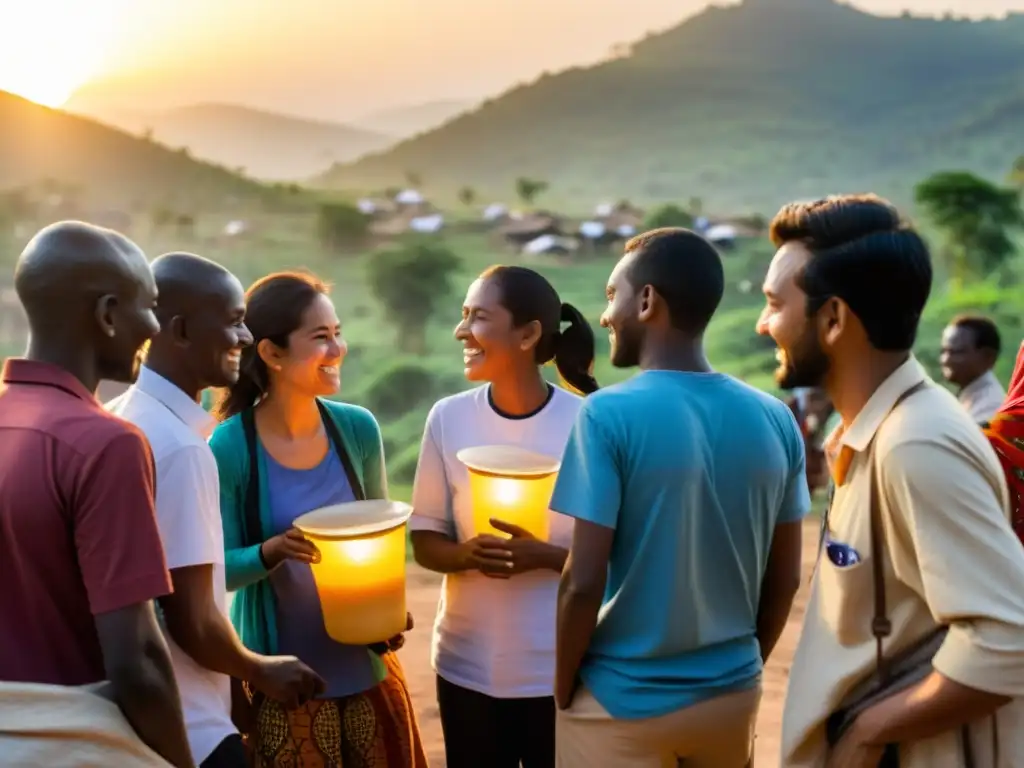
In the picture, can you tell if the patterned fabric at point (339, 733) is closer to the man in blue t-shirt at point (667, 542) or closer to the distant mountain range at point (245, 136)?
the man in blue t-shirt at point (667, 542)

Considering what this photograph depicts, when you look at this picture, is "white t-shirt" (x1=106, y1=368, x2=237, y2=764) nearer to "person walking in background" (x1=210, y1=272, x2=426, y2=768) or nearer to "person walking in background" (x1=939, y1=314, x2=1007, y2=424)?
"person walking in background" (x1=210, y1=272, x2=426, y2=768)

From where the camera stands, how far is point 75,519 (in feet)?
4.38

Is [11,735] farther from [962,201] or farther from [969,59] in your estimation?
[969,59]

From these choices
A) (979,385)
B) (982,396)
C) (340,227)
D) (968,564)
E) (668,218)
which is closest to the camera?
(968,564)

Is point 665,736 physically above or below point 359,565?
below

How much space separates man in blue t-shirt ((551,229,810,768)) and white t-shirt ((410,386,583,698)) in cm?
50

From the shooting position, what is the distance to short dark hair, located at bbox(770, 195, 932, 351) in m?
1.43

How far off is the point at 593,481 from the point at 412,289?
19821 mm

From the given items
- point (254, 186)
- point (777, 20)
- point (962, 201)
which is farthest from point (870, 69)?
point (254, 186)

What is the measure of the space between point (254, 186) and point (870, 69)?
3700 centimetres

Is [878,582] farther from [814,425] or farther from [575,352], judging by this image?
[814,425]

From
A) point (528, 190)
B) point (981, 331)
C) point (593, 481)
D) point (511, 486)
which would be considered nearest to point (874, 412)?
point (593, 481)

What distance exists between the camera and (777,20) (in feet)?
203

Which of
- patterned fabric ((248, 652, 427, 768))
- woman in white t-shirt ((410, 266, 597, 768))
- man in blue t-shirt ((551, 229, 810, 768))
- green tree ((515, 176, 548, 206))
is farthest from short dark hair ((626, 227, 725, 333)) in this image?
green tree ((515, 176, 548, 206))
